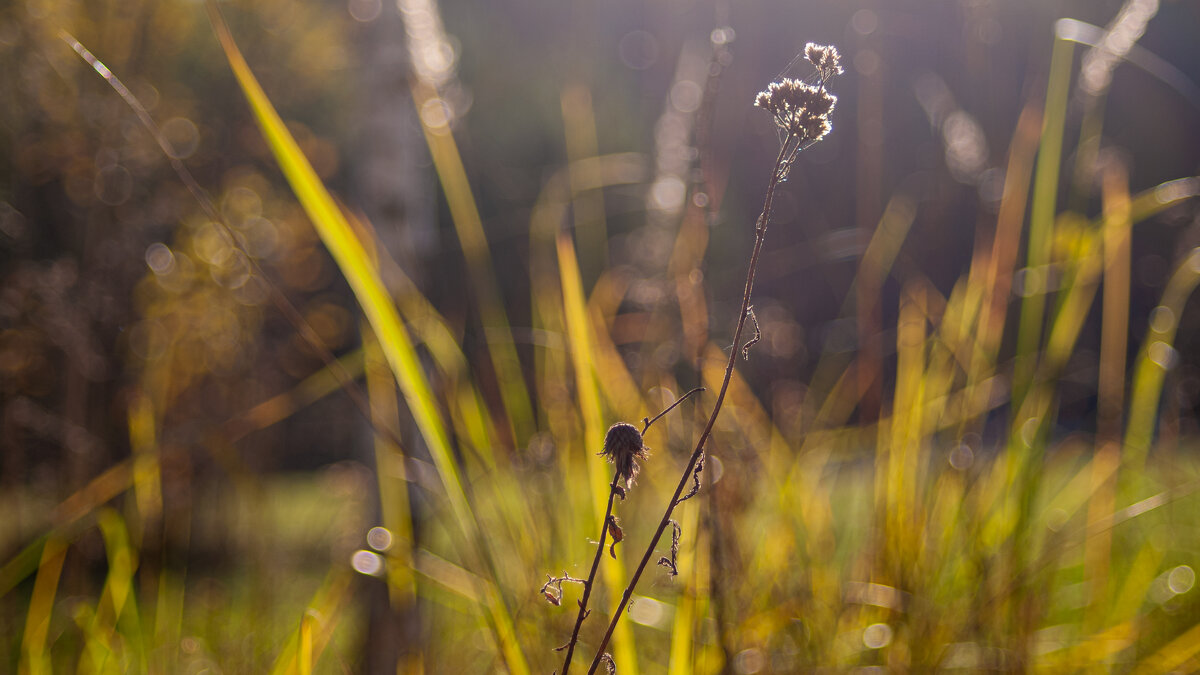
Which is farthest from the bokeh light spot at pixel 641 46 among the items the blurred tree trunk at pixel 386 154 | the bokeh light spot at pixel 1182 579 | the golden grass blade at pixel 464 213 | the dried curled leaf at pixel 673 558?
the dried curled leaf at pixel 673 558

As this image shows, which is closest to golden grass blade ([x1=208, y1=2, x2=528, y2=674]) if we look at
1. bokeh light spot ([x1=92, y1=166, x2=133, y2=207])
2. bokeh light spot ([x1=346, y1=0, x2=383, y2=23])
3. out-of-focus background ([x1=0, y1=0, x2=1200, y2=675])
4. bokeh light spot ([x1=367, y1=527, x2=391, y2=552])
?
out-of-focus background ([x1=0, y1=0, x2=1200, y2=675])

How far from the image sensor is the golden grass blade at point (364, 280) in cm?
62

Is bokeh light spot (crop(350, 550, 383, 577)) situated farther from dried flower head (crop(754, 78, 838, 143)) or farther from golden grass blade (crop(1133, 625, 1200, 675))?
golden grass blade (crop(1133, 625, 1200, 675))

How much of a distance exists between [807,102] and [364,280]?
373mm

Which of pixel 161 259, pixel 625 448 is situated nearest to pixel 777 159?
pixel 625 448

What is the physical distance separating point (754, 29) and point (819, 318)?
15.7 feet

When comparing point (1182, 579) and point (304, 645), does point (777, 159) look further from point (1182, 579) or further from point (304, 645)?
point (1182, 579)

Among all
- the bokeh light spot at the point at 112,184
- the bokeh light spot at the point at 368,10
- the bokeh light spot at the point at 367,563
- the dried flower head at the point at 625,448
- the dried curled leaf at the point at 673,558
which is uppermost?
the bokeh light spot at the point at 112,184

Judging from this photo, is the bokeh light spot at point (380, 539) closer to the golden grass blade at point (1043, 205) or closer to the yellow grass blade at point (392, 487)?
the yellow grass blade at point (392, 487)

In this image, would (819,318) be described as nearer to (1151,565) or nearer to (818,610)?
(1151,565)

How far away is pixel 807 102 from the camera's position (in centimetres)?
45

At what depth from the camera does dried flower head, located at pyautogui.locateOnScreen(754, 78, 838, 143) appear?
43cm

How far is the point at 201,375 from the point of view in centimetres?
356

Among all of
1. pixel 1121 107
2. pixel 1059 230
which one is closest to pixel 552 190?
pixel 1059 230
